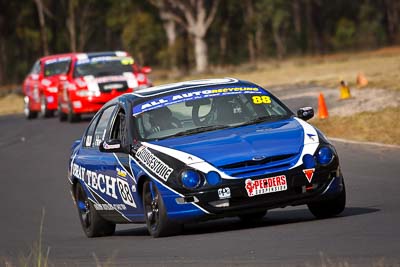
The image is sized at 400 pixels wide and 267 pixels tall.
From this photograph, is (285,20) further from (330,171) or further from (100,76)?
(330,171)

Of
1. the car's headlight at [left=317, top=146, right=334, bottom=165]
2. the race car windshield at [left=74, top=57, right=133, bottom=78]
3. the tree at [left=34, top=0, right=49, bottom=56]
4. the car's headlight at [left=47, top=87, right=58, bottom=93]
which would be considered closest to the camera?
the car's headlight at [left=317, top=146, right=334, bottom=165]

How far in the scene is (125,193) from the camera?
11.2 m

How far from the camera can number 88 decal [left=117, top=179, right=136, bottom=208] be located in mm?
11070

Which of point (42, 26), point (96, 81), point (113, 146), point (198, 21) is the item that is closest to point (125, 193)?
point (113, 146)

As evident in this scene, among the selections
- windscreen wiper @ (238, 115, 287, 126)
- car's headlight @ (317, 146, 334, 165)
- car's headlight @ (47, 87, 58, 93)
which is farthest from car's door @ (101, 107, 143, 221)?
car's headlight @ (47, 87, 58, 93)

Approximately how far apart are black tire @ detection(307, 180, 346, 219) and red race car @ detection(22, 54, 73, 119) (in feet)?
74.9

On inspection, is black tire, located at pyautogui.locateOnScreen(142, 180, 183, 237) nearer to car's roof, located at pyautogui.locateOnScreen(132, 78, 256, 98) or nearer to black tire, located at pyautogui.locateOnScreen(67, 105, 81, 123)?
car's roof, located at pyautogui.locateOnScreen(132, 78, 256, 98)

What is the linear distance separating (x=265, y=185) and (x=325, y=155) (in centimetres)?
61

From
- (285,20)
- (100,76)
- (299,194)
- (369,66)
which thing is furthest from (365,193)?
(285,20)

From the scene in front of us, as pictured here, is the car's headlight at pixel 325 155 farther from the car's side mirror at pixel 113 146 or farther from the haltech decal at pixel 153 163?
the car's side mirror at pixel 113 146

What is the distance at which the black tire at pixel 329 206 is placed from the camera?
10724mm

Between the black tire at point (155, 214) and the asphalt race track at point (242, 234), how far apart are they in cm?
10

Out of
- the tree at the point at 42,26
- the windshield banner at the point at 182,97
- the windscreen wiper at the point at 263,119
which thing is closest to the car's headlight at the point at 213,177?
the windscreen wiper at the point at 263,119

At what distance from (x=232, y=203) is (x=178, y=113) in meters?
1.48
